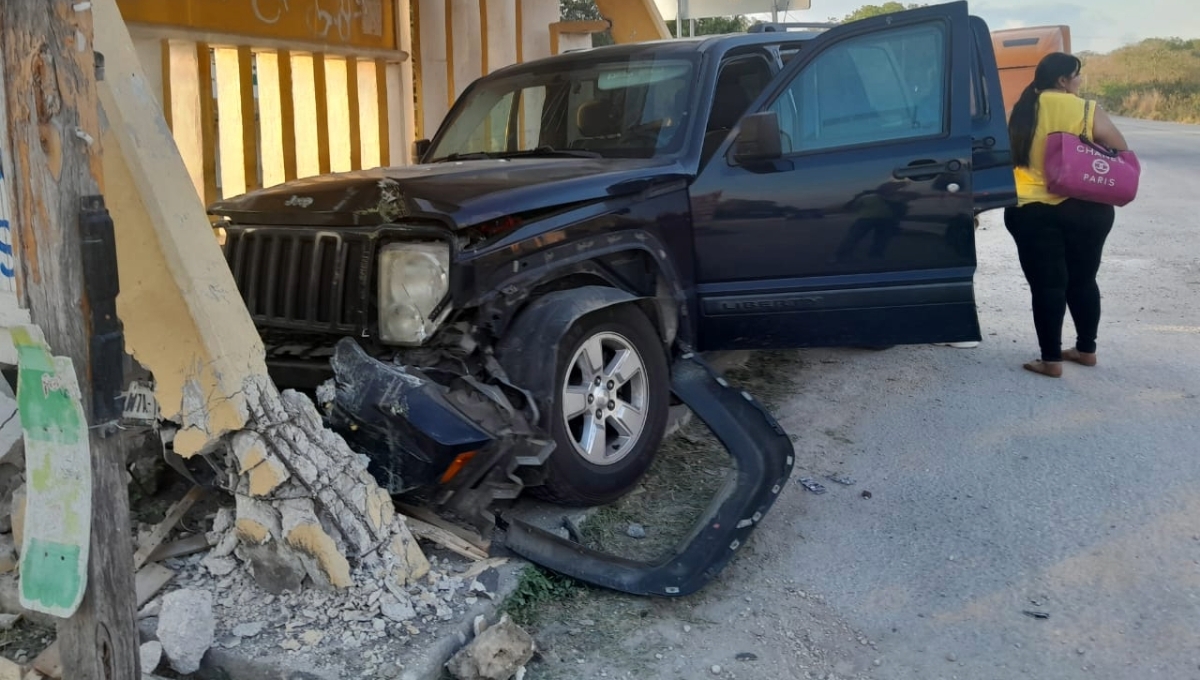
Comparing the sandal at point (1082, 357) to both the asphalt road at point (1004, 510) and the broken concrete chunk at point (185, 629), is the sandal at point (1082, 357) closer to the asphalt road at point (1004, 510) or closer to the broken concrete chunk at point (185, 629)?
the asphalt road at point (1004, 510)

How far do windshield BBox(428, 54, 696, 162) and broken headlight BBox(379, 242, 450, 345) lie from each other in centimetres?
142

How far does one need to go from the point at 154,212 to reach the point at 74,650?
1309 millimetres

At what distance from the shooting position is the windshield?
5012 mm

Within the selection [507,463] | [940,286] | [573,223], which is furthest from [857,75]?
[507,463]

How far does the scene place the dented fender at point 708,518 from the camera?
148 inches

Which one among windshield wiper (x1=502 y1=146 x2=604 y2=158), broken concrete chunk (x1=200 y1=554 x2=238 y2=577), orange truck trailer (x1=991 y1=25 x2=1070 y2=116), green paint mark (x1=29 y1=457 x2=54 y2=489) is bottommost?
broken concrete chunk (x1=200 y1=554 x2=238 y2=577)

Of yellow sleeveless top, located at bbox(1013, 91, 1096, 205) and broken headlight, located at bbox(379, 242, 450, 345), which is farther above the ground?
yellow sleeveless top, located at bbox(1013, 91, 1096, 205)

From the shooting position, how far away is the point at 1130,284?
9.12 meters

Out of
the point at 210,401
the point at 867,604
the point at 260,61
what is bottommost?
the point at 867,604

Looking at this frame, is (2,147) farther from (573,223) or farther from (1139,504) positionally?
(1139,504)

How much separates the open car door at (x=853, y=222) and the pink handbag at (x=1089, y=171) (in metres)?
1.18

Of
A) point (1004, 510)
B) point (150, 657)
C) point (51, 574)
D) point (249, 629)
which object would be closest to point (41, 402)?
point (51, 574)

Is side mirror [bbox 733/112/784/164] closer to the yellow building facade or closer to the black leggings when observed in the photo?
the black leggings

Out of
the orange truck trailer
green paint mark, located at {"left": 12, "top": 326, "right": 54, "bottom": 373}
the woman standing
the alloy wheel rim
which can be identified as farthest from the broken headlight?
the orange truck trailer
